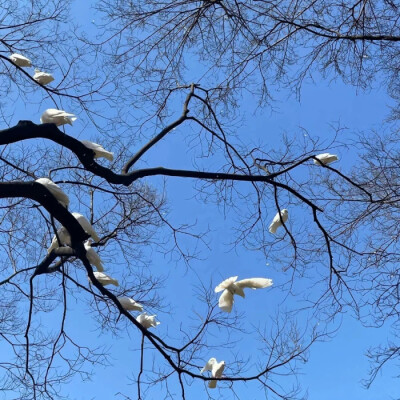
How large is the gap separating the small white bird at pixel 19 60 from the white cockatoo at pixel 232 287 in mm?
2072

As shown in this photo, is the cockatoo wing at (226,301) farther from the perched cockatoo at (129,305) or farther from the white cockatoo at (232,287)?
the perched cockatoo at (129,305)

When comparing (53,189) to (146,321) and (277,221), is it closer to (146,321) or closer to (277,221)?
(146,321)

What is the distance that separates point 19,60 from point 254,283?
2.25 m

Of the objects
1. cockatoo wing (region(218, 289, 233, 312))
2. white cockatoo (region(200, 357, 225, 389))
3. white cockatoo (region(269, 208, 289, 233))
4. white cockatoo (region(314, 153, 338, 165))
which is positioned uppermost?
white cockatoo (region(314, 153, 338, 165))

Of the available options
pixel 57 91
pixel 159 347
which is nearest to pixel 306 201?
pixel 159 347

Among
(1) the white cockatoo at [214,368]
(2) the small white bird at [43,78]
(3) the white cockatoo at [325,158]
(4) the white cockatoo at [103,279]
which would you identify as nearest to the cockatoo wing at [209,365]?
(1) the white cockatoo at [214,368]

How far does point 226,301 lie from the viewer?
3.06m

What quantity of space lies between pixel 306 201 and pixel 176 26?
174 centimetres

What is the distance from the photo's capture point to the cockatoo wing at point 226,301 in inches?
120

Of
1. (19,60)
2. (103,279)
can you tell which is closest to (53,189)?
(103,279)

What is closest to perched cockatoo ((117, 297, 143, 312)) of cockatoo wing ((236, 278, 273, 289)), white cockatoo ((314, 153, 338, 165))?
cockatoo wing ((236, 278, 273, 289))

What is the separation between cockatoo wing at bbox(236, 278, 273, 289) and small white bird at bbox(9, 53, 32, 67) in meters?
2.13

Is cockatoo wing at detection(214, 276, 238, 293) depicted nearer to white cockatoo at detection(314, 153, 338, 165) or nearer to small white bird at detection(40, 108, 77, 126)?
white cockatoo at detection(314, 153, 338, 165)

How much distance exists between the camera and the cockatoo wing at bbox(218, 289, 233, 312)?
3.05 meters
